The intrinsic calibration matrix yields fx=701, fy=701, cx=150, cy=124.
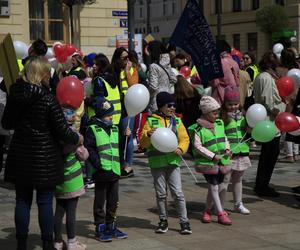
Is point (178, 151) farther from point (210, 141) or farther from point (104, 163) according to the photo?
point (104, 163)

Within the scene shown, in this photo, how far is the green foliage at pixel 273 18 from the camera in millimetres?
47562

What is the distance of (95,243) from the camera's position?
671cm

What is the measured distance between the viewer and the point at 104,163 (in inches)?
263

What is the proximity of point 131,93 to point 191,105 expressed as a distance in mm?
4616

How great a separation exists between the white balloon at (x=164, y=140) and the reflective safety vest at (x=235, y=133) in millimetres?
1338

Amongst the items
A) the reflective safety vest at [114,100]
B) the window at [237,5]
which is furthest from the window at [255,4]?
the reflective safety vest at [114,100]

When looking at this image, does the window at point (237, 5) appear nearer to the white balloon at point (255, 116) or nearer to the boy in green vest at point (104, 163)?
the white balloon at point (255, 116)

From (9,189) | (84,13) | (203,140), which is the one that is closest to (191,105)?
(9,189)

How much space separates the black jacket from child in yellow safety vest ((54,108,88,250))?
353 mm

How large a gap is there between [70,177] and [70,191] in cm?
12

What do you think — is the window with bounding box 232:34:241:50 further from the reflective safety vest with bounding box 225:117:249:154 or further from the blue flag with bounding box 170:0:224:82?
the reflective safety vest with bounding box 225:117:249:154

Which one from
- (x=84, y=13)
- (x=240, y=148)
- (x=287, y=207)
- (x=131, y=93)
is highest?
(x=84, y=13)

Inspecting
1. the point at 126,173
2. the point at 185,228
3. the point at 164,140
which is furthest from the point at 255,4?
the point at 164,140

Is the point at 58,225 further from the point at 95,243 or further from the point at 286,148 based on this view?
the point at 286,148
